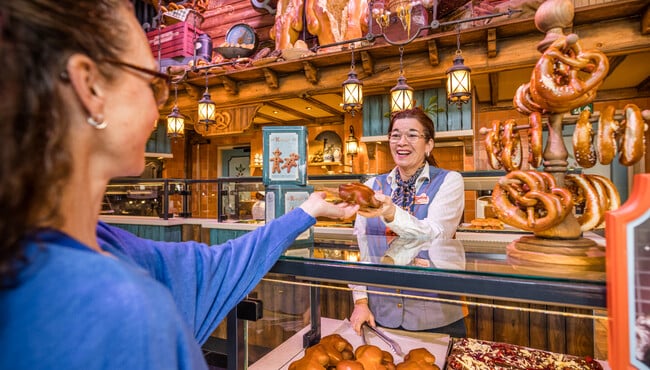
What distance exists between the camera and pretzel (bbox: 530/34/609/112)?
91 centimetres

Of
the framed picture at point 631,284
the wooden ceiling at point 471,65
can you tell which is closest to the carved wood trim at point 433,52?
the wooden ceiling at point 471,65

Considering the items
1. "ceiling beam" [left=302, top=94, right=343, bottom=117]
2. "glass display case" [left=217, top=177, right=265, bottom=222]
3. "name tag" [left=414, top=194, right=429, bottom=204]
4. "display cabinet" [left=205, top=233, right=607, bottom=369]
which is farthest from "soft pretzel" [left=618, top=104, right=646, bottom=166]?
"ceiling beam" [left=302, top=94, right=343, bottom=117]

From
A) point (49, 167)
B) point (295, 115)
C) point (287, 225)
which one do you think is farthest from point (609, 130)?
point (295, 115)

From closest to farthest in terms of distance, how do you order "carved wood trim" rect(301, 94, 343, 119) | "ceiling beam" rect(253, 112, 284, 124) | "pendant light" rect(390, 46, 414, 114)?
"pendant light" rect(390, 46, 414, 114) → "carved wood trim" rect(301, 94, 343, 119) → "ceiling beam" rect(253, 112, 284, 124)

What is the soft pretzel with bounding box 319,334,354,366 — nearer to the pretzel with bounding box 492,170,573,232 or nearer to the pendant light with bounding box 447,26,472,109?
the pretzel with bounding box 492,170,573,232

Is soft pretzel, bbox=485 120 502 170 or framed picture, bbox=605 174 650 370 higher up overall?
soft pretzel, bbox=485 120 502 170

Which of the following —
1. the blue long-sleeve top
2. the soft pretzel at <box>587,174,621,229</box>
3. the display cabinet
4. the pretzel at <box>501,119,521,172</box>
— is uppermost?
the pretzel at <box>501,119,521,172</box>

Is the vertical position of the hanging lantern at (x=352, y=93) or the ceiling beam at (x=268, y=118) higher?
the ceiling beam at (x=268, y=118)

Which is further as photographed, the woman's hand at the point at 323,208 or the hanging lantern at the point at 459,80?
the hanging lantern at the point at 459,80

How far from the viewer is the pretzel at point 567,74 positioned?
91 cm

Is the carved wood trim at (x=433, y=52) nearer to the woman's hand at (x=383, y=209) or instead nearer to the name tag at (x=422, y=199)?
the name tag at (x=422, y=199)

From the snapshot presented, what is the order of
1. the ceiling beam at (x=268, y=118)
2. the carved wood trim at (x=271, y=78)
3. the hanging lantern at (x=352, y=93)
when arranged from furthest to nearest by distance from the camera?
1. the ceiling beam at (x=268, y=118)
2. the carved wood trim at (x=271, y=78)
3. the hanging lantern at (x=352, y=93)

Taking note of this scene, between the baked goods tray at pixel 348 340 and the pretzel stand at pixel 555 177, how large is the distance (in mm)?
678

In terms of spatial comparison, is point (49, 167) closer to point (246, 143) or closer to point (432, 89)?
point (432, 89)
